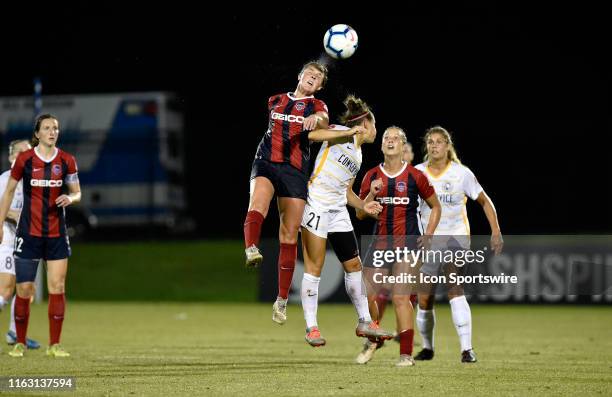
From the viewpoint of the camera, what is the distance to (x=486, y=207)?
31.9 feet

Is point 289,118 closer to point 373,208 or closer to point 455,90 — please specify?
point 373,208

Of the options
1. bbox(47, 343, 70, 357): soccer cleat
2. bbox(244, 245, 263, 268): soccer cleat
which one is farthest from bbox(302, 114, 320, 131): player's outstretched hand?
bbox(47, 343, 70, 357): soccer cleat

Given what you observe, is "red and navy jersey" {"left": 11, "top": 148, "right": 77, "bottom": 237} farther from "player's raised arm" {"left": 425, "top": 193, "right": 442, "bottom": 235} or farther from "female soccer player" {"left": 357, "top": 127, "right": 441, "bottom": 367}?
"player's raised arm" {"left": 425, "top": 193, "right": 442, "bottom": 235}

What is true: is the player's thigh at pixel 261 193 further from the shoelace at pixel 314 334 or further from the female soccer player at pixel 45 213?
the female soccer player at pixel 45 213

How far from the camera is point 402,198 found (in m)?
9.34

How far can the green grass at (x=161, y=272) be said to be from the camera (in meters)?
21.0

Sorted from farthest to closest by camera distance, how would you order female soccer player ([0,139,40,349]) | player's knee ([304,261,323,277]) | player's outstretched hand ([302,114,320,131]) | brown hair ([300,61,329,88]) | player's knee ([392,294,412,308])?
female soccer player ([0,139,40,349]) < player's knee ([392,294,412,308]) < player's knee ([304,261,323,277]) < brown hair ([300,61,329,88]) < player's outstretched hand ([302,114,320,131])

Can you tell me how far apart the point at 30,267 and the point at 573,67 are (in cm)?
1789

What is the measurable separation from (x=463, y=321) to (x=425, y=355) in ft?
1.83

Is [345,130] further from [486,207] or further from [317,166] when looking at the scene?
[486,207]

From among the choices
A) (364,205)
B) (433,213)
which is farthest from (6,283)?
(433,213)

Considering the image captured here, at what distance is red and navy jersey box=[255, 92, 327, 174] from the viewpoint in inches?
344

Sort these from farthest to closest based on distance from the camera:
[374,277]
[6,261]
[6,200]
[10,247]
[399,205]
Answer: [10,247] < [6,261] < [6,200] < [374,277] < [399,205]

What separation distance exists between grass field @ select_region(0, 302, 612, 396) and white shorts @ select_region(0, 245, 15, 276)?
1046mm
